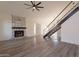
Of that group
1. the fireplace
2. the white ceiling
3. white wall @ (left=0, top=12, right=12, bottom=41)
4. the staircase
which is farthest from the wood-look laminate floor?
the fireplace

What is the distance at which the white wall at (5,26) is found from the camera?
31.5 feet

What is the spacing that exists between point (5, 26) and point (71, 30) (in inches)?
213

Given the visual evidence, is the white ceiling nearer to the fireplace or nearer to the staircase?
the staircase

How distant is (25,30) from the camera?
13656 millimetres

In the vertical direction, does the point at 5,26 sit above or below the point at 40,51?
above

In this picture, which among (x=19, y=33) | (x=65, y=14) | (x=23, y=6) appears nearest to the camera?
(x=65, y=14)

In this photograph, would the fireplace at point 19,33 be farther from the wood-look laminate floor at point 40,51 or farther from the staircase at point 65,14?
the wood-look laminate floor at point 40,51

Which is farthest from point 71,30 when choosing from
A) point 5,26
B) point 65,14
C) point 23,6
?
point 5,26

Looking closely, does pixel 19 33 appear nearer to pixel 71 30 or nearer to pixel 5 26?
pixel 5 26

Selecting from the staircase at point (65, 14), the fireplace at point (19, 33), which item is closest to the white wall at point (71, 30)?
the staircase at point (65, 14)

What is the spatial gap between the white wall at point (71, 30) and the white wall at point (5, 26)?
189 inches

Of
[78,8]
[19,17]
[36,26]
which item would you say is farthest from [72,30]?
[36,26]

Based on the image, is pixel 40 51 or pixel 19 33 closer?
pixel 40 51

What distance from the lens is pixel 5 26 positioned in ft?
32.6
